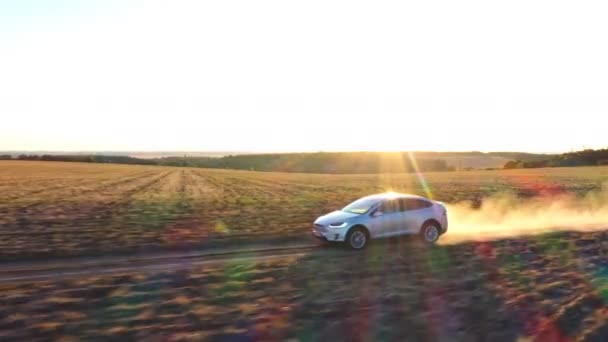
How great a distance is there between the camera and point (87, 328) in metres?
9.15

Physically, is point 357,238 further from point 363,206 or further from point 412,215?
point 412,215

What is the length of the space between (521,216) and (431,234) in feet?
32.0

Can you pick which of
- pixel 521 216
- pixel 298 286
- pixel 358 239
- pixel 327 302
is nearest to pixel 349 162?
pixel 521 216

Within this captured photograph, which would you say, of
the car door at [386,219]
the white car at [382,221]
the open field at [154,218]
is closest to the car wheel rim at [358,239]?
the white car at [382,221]

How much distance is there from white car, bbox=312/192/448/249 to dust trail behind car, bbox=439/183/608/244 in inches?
33.1

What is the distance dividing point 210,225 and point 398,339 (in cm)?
1348

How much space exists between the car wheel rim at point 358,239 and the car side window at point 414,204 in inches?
68.6

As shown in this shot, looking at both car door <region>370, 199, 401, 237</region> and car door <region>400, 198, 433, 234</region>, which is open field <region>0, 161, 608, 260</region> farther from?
car door <region>370, 199, 401, 237</region>

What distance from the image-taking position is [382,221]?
1733 cm

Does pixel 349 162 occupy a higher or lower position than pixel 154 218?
higher

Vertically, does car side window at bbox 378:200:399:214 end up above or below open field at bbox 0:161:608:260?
above

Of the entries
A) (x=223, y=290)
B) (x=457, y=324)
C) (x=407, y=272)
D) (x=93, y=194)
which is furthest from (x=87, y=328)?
(x=93, y=194)

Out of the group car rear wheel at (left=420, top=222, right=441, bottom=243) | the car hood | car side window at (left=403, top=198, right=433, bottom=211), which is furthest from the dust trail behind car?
the car hood

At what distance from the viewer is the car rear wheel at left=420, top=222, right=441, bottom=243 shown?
58.5 feet
